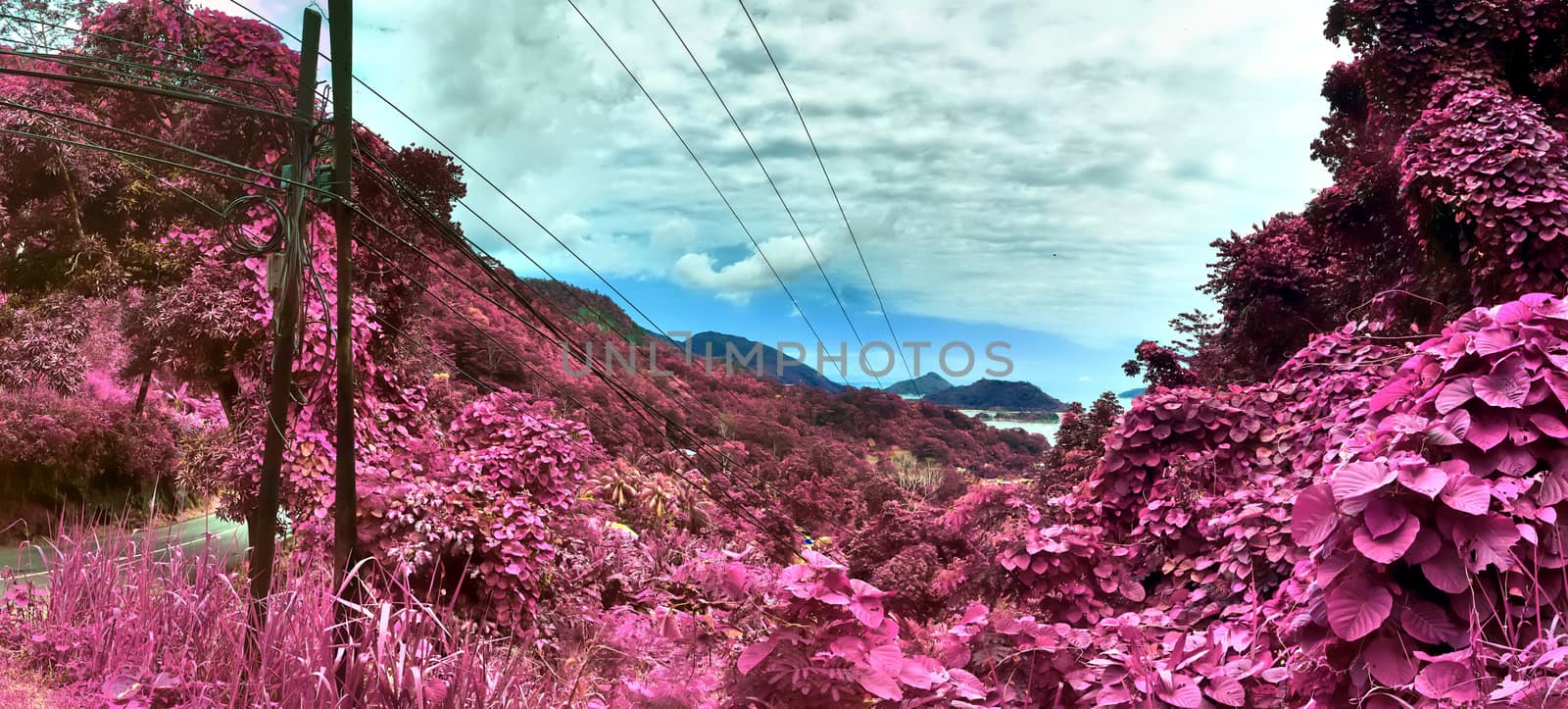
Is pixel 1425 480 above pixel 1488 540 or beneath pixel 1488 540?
above

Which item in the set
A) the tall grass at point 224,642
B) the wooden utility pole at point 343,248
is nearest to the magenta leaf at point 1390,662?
the tall grass at point 224,642

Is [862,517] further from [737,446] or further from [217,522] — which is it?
[217,522]

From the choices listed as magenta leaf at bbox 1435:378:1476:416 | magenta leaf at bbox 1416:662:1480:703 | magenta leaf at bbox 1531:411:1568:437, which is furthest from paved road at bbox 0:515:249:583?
magenta leaf at bbox 1531:411:1568:437

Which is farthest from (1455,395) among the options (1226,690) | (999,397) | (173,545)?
(999,397)

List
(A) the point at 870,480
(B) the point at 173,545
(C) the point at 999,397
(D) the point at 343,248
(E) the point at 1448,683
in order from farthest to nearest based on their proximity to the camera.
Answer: (C) the point at 999,397, (A) the point at 870,480, (B) the point at 173,545, (D) the point at 343,248, (E) the point at 1448,683

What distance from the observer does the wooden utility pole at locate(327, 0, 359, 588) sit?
4.75 m

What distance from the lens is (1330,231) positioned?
10.1 meters

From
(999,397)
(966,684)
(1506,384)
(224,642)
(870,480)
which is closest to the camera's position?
(1506,384)

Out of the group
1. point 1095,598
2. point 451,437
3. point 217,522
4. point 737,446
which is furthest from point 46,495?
point 1095,598

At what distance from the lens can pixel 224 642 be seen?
14.4 feet

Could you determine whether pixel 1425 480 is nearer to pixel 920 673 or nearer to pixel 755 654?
pixel 920 673

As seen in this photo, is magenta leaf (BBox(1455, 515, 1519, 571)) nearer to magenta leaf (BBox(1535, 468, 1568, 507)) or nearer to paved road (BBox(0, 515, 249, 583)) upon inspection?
magenta leaf (BBox(1535, 468, 1568, 507))

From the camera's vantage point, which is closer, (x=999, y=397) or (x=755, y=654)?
(x=755, y=654)

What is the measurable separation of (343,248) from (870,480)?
33.1 ft
